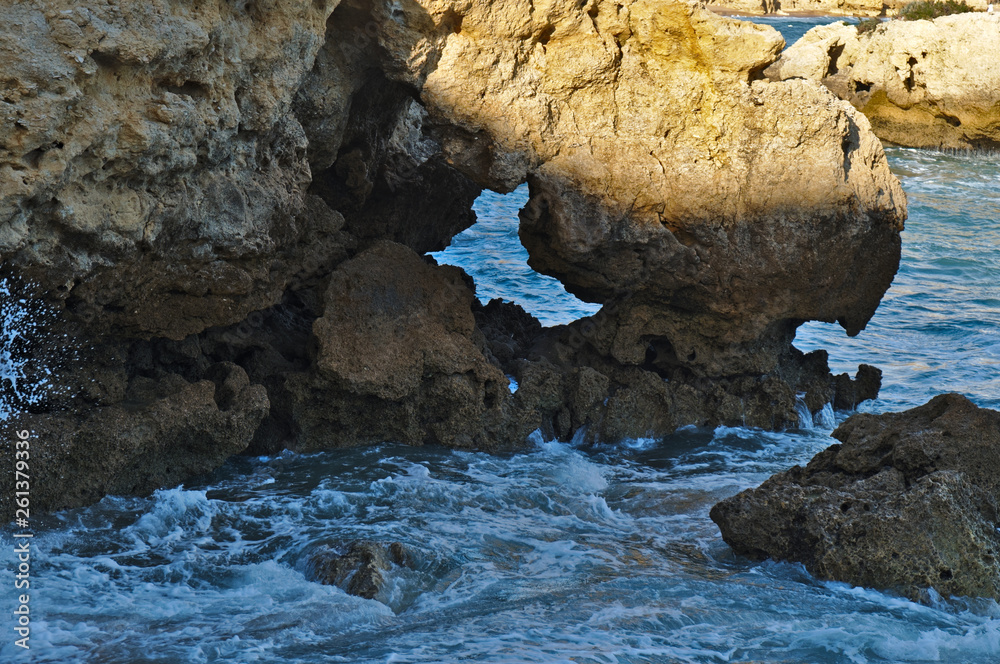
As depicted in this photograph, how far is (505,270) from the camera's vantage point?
1374 centimetres

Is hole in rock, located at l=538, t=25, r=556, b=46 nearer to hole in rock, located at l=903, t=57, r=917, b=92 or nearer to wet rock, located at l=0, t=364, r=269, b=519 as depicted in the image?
wet rock, located at l=0, t=364, r=269, b=519

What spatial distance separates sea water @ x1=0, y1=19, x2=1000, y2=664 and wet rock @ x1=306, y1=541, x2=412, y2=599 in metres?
0.06

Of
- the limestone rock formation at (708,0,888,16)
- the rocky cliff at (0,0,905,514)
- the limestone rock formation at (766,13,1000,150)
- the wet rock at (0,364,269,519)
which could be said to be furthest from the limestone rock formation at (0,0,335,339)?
the limestone rock formation at (708,0,888,16)

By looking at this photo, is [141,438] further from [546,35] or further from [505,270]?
[505,270]

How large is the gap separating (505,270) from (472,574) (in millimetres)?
8774

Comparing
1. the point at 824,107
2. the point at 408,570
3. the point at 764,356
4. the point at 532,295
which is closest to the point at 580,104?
the point at 824,107

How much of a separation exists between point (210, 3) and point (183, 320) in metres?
1.79

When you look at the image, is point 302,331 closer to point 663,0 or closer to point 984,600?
point 663,0

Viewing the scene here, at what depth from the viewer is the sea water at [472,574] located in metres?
4.47

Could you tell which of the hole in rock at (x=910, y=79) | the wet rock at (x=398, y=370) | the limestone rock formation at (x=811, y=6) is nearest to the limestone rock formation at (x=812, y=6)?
the limestone rock formation at (x=811, y=6)

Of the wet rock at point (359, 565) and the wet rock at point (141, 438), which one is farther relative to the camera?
the wet rock at point (141, 438)

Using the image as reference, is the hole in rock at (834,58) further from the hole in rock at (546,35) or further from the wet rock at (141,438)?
the wet rock at (141,438)

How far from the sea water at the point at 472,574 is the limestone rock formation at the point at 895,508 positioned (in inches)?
4.7

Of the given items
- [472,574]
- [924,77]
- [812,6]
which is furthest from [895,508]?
[812,6]
